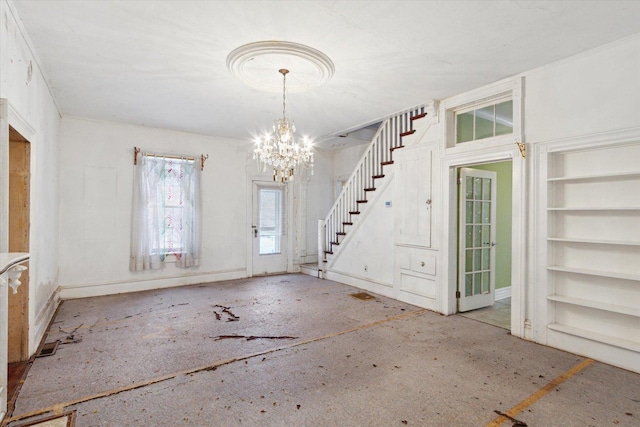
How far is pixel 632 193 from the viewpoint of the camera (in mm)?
2955

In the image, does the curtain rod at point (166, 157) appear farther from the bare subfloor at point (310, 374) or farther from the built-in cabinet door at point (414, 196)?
the built-in cabinet door at point (414, 196)

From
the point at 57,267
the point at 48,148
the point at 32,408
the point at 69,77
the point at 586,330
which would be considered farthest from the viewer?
the point at 57,267

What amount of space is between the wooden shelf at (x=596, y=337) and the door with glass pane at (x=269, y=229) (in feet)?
16.8

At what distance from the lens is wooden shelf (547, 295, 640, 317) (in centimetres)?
287

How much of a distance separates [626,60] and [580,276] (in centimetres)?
203

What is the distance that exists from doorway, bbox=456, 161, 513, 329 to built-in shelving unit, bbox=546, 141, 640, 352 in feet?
3.46

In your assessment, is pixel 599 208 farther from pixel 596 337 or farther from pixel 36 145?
pixel 36 145

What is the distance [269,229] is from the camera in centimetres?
721

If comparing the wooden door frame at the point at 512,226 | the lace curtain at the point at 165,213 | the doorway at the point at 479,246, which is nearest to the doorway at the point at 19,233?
the lace curtain at the point at 165,213

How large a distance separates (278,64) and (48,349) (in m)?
3.64

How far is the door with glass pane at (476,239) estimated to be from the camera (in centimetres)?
453

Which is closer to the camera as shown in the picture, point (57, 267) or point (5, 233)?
point (5, 233)

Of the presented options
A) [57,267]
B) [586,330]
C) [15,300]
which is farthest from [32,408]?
[586,330]

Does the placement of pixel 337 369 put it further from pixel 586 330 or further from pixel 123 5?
pixel 123 5
